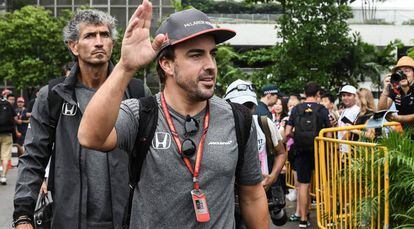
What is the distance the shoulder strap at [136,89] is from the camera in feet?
11.5

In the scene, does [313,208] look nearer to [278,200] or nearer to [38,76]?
[278,200]

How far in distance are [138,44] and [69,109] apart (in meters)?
1.34

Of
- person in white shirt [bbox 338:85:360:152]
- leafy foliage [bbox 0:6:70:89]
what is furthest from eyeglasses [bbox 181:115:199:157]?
leafy foliage [bbox 0:6:70:89]

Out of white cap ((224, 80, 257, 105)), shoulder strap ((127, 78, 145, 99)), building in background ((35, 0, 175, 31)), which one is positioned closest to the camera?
shoulder strap ((127, 78, 145, 99))

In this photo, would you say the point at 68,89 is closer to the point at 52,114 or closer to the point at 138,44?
the point at 52,114

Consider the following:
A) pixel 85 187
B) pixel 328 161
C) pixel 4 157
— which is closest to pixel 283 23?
pixel 4 157

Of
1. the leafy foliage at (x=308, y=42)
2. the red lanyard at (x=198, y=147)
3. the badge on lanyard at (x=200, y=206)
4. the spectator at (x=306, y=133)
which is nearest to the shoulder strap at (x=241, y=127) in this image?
the red lanyard at (x=198, y=147)

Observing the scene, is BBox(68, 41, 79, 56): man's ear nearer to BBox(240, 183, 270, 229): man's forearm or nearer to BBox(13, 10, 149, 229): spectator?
BBox(13, 10, 149, 229): spectator

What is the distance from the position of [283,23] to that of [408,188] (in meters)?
17.4

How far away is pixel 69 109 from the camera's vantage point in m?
3.45

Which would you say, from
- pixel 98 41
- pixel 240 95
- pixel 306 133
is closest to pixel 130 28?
pixel 98 41

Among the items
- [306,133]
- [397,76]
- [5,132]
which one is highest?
[397,76]

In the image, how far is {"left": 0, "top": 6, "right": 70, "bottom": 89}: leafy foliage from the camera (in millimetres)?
29766

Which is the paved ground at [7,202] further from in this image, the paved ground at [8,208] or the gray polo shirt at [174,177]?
the gray polo shirt at [174,177]
